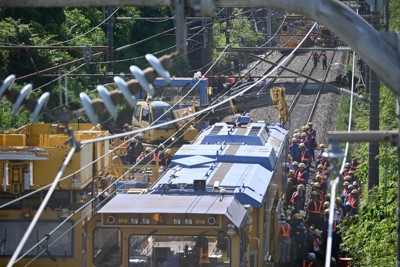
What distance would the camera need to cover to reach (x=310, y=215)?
84.2 ft

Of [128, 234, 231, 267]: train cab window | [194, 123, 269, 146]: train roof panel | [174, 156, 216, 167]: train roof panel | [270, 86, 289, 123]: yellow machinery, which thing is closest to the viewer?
[128, 234, 231, 267]: train cab window

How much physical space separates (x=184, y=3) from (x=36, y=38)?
108 feet

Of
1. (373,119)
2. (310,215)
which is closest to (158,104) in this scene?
(310,215)

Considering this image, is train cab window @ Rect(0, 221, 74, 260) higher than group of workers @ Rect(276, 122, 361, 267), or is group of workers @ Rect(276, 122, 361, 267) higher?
train cab window @ Rect(0, 221, 74, 260)

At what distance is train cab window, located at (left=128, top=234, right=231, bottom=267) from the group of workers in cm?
356

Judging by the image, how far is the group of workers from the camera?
22.3 m

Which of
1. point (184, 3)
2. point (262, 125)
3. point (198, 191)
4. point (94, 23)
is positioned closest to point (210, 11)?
point (184, 3)

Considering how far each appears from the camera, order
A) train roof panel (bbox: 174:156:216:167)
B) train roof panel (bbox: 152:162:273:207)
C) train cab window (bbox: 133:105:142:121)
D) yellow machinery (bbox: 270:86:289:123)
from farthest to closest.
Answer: train cab window (bbox: 133:105:142:121) < yellow machinery (bbox: 270:86:289:123) < train roof panel (bbox: 174:156:216:167) < train roof panel (bbox: 152:162:273:207)

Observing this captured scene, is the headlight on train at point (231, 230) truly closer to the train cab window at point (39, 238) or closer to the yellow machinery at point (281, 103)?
the train cab window at point (39, 238)

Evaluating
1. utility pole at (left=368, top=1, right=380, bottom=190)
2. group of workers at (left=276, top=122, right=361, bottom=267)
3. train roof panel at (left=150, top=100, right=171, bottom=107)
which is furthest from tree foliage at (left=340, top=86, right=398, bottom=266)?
train roof panel at (left=150, top=100, right=171, bottom=107)

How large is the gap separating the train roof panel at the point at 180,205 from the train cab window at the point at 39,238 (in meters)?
1.52

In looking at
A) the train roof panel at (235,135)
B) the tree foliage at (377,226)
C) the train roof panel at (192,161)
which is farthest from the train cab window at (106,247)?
the train roof panel at (235,135)

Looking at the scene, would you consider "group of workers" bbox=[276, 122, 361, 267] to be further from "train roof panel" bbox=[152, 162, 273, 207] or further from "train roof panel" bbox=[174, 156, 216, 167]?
"train roof panel" bbox=[174, 156, 216, 167]

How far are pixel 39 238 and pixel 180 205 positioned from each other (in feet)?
9.85
